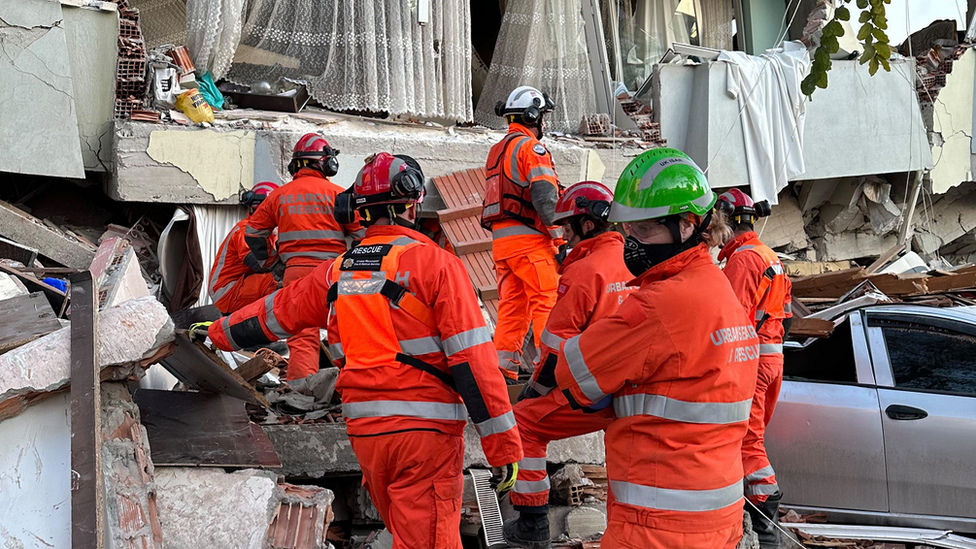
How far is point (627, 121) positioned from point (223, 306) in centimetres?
561

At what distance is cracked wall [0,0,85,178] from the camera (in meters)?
7.23

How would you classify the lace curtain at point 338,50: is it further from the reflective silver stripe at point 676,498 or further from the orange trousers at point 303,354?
the reflective silver stripe at point 676,498

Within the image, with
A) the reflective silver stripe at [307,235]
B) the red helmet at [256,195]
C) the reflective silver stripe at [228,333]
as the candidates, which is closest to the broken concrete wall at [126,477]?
the reflective silver stripe at [228,333]

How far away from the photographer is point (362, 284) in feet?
11.5

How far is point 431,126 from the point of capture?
30.6 feet

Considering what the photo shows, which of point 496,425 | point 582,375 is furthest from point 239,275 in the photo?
point 582,375

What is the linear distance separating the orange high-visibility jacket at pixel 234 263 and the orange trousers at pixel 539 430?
3.32m

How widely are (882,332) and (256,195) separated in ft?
16.3

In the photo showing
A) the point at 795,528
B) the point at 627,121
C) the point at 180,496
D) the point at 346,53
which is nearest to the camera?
the point at 180,496

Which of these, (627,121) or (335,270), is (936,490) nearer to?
(335,270)

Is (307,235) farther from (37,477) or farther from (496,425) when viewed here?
(37,477)

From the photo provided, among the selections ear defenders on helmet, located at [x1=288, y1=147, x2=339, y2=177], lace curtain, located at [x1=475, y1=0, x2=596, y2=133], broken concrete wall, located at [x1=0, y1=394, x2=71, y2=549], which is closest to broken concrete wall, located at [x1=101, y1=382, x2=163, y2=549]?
broken concrete wall, located at [x1=0, y1=394, x2=71, y2=549]

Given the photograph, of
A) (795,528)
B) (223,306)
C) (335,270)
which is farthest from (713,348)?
(223,306)

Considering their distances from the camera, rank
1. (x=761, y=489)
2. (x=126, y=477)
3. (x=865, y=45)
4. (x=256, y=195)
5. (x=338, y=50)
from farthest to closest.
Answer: (x=338, y=50) < (x=256, y=195) < (x=761, y=489) < (x=126, y=477) < (x=865, y=45)
